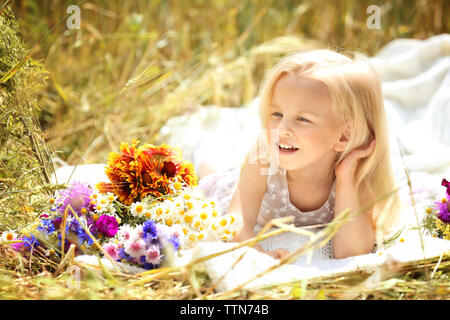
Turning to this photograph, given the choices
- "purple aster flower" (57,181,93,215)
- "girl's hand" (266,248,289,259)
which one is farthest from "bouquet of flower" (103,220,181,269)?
"girl's hand" (266,248,289,259)

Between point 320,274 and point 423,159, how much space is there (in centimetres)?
102

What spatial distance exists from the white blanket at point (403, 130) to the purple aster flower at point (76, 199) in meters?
0.30

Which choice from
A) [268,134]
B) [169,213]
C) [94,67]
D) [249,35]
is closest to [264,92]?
[268,134]

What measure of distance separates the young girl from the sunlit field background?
0.72ft

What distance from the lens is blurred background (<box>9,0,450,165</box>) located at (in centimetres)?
221

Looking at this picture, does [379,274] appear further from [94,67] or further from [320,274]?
[94,67]

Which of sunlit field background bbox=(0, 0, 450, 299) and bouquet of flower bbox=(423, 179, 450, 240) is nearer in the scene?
bouquet of flower bbox=(423, 179, 450, 240)

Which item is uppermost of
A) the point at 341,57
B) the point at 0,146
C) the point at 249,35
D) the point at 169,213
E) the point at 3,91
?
the point at 249,35

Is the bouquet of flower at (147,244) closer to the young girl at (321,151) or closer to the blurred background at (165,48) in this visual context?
the young girl at (321,151)

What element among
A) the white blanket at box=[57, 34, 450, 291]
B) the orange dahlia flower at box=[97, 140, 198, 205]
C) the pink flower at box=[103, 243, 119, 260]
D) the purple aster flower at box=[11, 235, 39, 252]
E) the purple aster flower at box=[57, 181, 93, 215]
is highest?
the white blanket at box=[57, 34, 450, 291]

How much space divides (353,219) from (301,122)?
0.97 ft

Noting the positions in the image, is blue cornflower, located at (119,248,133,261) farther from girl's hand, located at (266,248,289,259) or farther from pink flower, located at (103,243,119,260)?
girl's hand, located at (266,248,289,259)

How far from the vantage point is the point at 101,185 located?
1.26m
